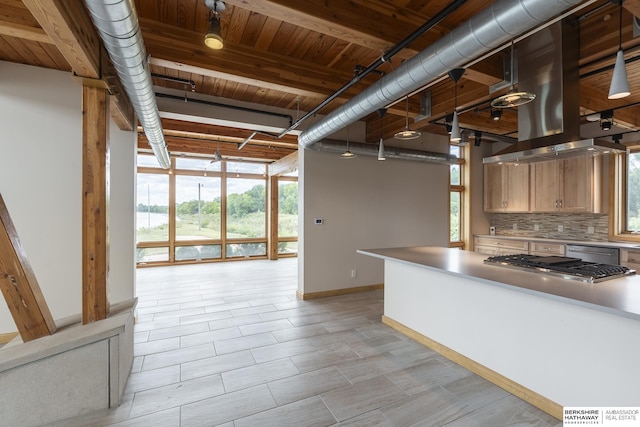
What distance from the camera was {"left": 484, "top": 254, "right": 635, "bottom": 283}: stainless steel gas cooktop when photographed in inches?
80.9

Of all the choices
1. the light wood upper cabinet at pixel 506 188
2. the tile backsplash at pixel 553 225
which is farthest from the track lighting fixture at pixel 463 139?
the tile backsplash at pixel 553 225

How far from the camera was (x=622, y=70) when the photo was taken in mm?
1649

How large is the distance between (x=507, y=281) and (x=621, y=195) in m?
4.50

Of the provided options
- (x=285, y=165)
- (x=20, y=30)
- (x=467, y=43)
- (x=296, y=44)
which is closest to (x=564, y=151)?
(x=467, y=43)

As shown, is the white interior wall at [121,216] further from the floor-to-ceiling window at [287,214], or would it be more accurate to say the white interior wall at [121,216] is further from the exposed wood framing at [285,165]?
the floor-to-ceiling window at [287,214]

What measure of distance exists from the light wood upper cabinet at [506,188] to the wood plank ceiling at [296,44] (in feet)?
5.74

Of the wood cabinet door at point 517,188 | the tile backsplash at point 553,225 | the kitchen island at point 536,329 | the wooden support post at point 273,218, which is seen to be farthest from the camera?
the wooden support post at point 273,218

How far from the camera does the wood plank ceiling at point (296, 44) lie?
222 centimetres

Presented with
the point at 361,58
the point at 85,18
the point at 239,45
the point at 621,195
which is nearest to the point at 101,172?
the point at 85,18

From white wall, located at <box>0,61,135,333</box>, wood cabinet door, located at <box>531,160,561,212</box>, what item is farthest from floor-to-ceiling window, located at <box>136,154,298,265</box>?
wood cabinet door, located at <box>531,160,561,212</box>

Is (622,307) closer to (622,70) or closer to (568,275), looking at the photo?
(568,275)

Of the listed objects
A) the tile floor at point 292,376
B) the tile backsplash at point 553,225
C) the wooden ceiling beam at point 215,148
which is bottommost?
the tile floor at point 292,376

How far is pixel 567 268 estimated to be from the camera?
2.27 m

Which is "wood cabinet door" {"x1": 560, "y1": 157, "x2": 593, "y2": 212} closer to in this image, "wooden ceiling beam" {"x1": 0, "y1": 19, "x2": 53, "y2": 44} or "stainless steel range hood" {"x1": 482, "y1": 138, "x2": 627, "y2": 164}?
"stainless steel range hood" {"x1": 482, "y1": 138, "x2": 627, "y2": 164}
